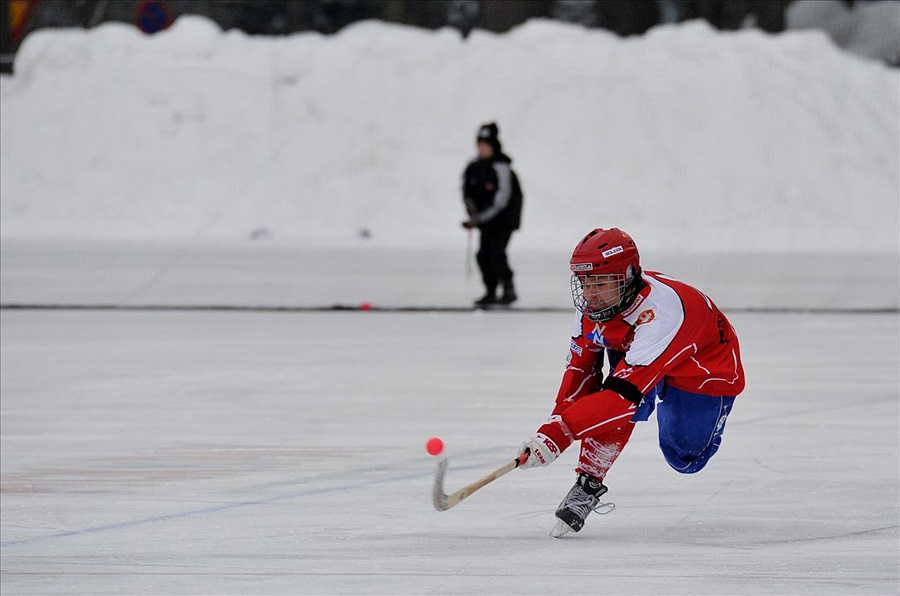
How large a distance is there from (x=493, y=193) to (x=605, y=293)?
8.02m

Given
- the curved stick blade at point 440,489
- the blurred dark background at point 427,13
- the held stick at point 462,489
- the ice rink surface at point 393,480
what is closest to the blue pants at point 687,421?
the ice rink surface at point 393,480

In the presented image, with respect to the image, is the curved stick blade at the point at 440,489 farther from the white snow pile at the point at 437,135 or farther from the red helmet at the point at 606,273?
the white snow pile at the point at 437,135

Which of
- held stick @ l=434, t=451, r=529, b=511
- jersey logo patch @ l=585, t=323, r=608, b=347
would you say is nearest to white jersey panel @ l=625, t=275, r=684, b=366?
jersey logo patch @ l=585, t=323, r=608, b=347

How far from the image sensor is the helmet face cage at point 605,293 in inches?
156

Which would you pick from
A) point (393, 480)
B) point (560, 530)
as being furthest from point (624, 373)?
point (393, 480)

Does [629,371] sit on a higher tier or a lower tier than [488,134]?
higher

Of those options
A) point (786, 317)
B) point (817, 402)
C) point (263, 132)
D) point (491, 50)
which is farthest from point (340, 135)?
point (817, 402)

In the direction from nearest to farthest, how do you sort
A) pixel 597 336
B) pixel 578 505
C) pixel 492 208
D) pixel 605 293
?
pixel 605 293 < pixel 597 336 < pixel 578 505 < pixel 492 208

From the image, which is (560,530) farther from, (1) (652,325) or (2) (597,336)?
(1) (652,325)

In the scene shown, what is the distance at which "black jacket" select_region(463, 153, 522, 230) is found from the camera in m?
11.8

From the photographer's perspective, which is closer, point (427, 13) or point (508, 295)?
point (508, 295)

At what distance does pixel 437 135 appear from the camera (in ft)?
63.7

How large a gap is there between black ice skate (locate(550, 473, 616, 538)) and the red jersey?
1.03ft

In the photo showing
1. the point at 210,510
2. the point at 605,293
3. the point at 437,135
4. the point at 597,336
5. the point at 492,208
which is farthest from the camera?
the point at 437,135
